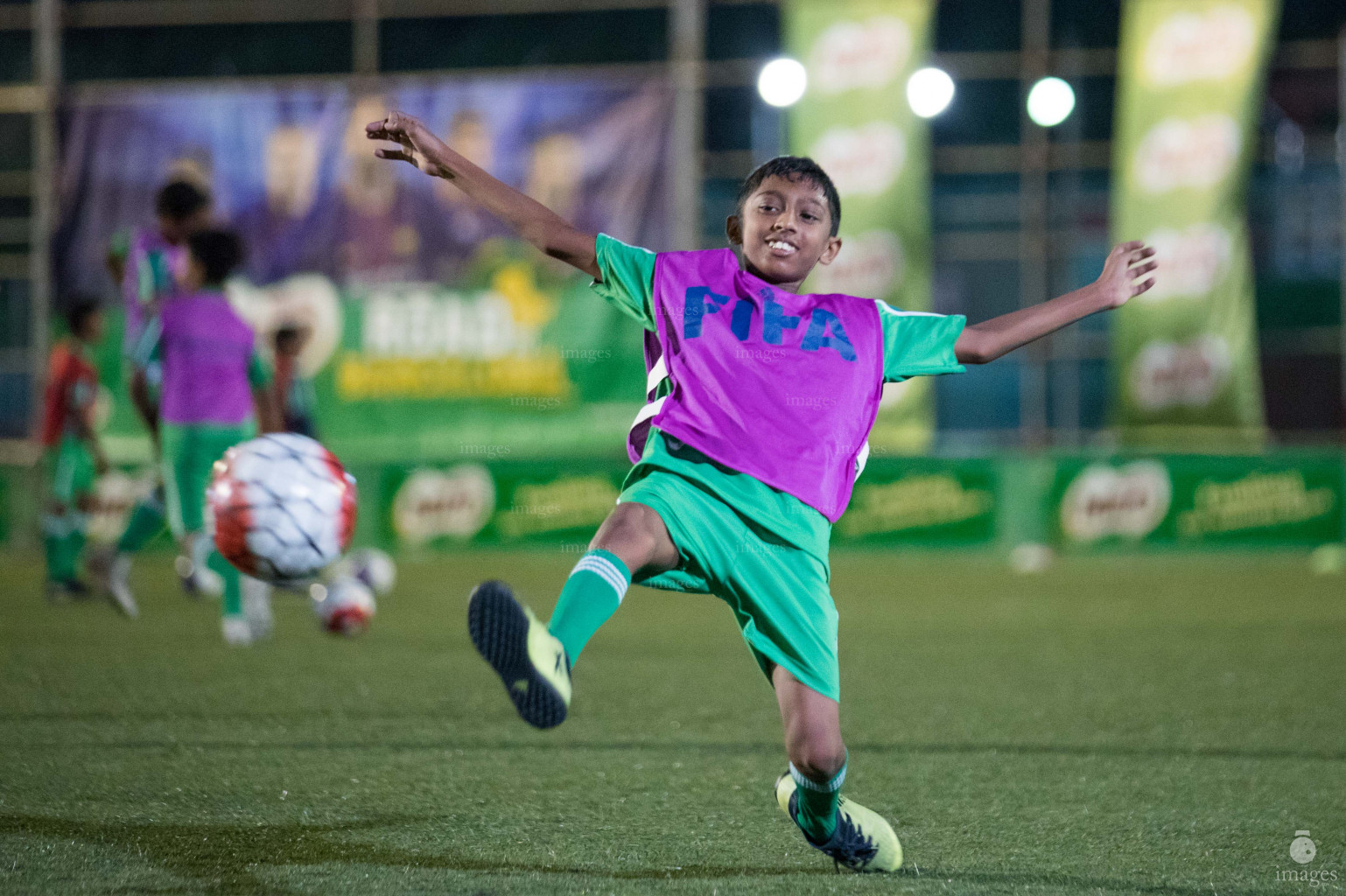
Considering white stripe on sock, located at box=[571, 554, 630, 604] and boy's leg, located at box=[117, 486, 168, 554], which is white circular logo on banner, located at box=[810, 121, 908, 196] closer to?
boy's leg, located at box=[117, 486, 168, 554]

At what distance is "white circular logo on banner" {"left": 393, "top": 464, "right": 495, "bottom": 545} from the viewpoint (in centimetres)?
1530

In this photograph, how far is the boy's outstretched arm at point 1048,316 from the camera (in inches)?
140

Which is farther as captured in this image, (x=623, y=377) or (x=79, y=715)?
(x=623, y=377)

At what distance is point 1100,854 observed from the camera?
3.63m

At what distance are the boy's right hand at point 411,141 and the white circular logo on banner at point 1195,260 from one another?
1164cm

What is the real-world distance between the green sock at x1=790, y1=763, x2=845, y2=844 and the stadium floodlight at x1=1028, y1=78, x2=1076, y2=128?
34.7ft

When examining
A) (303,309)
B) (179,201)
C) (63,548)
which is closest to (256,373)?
(179,201)

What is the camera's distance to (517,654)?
2807mm

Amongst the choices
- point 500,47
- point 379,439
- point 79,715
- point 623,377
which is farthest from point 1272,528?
point 500,47

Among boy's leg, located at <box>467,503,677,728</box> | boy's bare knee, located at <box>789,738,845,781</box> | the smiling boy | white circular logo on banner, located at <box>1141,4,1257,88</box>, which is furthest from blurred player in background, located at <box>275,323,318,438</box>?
white circular logo on banner, located at <box>1141,4,1257,88</box>

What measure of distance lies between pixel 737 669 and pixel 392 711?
6.27ft

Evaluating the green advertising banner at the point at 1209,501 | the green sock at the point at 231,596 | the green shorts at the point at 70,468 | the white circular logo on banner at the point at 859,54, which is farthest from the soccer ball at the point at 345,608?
the green advertising banner at the point at 1209,501

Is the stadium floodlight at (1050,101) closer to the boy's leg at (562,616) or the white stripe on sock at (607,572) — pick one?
the boy's leg at (562,616)

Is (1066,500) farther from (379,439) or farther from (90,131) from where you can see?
(90,131)
